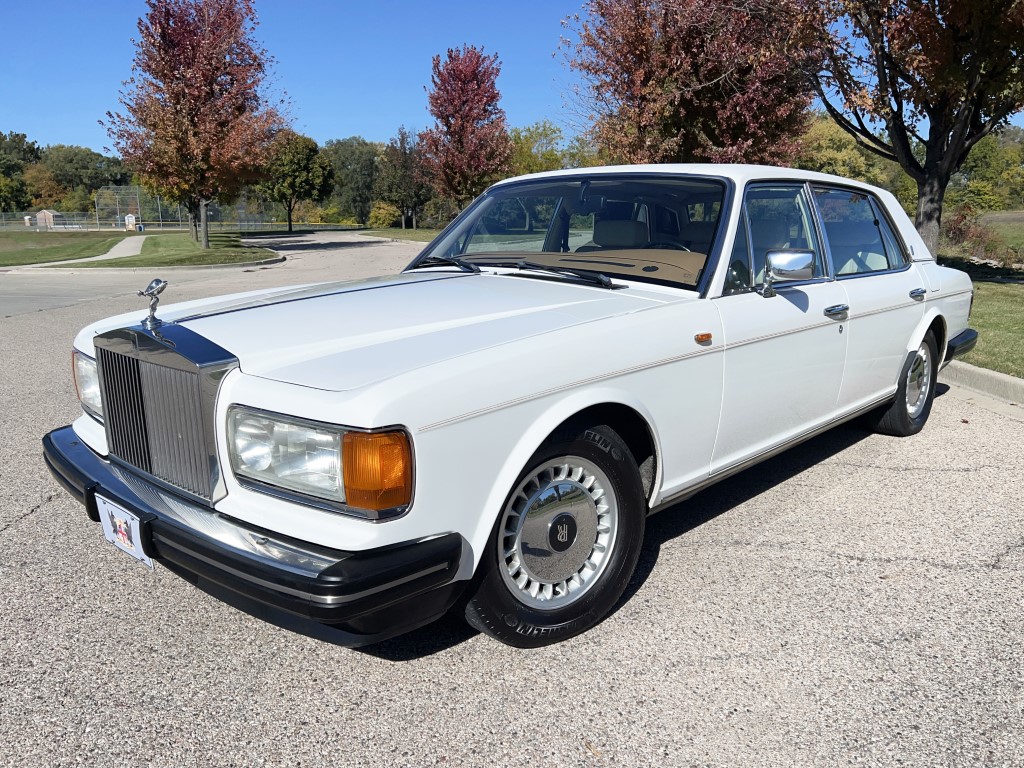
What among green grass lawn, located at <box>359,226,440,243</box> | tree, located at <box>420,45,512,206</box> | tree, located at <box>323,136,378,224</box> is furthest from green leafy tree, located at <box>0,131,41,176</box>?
tree, located at <box>420,45,512,206</box>

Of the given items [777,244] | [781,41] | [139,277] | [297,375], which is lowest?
[139,277]

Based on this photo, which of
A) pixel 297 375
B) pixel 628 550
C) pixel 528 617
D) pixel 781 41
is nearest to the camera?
pixel 297 375

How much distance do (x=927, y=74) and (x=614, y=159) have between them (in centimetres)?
765

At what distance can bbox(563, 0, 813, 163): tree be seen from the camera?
1411cm

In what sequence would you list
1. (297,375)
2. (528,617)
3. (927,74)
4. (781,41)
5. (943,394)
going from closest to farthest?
(297,375), (528,617), (943,394), (927,74), (781,41)

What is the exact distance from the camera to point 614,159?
57.5 ft

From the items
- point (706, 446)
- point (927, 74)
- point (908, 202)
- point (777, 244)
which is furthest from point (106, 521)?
point (908, 202)

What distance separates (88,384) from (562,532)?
1953 mm

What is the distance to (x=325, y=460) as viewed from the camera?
2.28m

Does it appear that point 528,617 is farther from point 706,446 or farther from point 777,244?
point 777,244

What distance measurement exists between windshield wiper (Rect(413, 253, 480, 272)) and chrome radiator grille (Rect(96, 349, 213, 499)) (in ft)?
5.61

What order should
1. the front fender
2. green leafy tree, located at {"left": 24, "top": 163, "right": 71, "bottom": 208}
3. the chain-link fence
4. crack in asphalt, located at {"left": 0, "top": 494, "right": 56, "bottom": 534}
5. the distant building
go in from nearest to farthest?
the front fender
crack in asphalt, located at {"left": 0, "top": 494, "right": 56, "bottom": 534}
the chain-link fence
the distant building
green leafy tree, located at {"left": 24, "top": 163, "right": 71, "bottom": 208}

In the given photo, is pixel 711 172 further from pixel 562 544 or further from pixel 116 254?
pixel 116 254

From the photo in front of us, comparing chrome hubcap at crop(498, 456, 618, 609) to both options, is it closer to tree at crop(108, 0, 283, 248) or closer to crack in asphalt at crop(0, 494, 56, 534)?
crack in asphalt at crop(0, 494, 56, 534)
